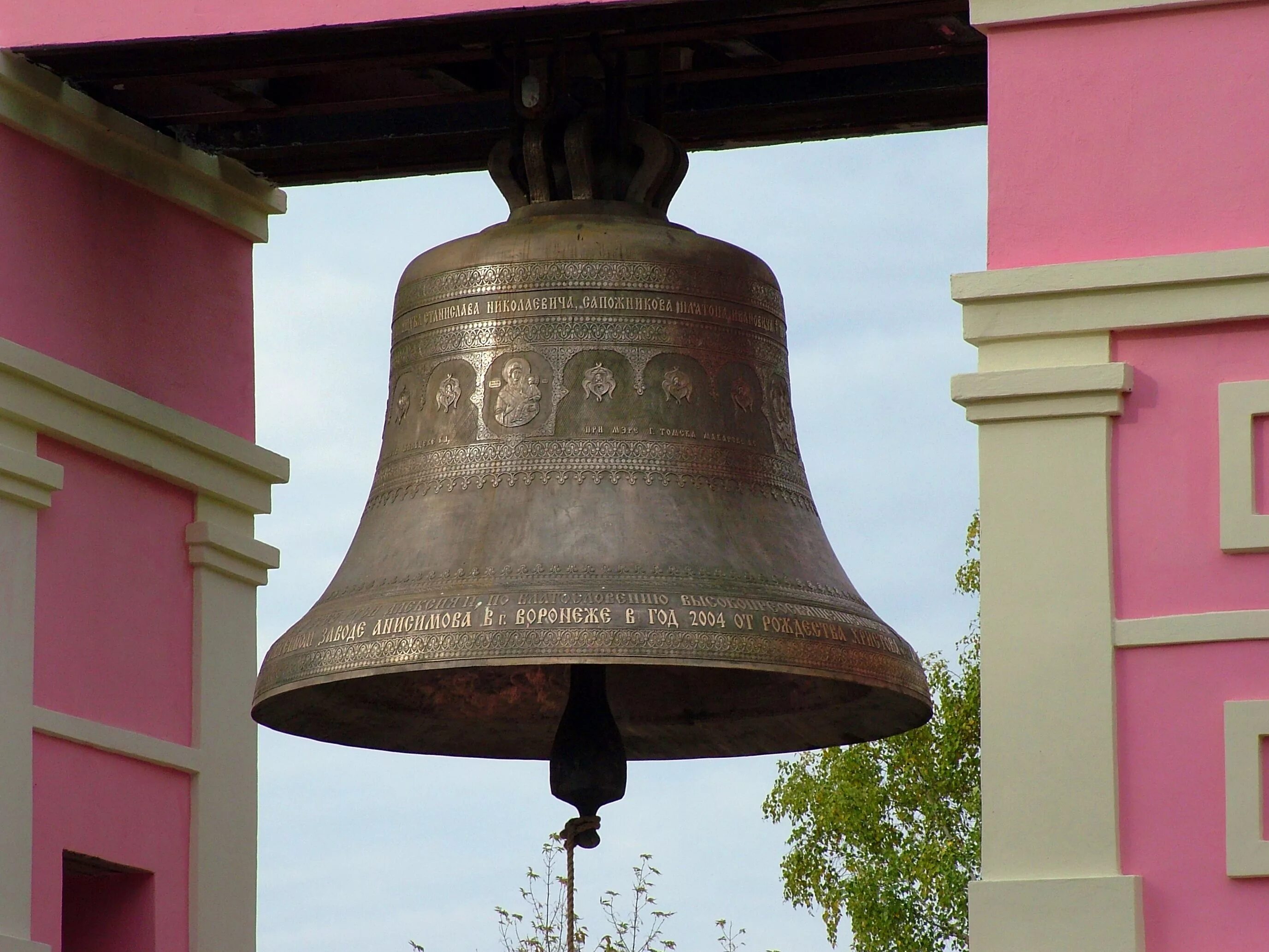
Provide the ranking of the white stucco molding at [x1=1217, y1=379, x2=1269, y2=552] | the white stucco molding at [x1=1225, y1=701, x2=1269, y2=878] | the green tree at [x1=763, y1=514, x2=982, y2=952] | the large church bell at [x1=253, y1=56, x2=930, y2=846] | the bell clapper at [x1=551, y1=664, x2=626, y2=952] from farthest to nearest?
1. the green tree at [x1=763, y1=514, x2=982, y2=952]
2. the bell clapper at [x1=551, y1=664, x2=626, y2=952]
3. the large church bell at [x1=253, y1=56, x2=930, y2=846]
4. the white stucco molding at [x1=1217, y1=379, x2=1269, y2=552]
5. the white stucco molding at [x1=1225, y1=701, x2=1269, y2=878]

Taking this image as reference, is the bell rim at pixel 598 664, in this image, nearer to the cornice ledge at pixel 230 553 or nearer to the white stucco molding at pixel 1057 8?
the cornice ledge at pixel 230 553

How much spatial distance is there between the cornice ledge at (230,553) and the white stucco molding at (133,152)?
699 mm

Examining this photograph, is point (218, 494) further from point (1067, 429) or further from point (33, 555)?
point (1067, 429)

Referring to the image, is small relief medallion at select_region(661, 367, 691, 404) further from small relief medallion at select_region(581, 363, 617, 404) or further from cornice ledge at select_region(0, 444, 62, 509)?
cornice ledge at select_region(0, 444, 62, 509)

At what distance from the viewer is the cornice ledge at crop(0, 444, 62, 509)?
18.7ft

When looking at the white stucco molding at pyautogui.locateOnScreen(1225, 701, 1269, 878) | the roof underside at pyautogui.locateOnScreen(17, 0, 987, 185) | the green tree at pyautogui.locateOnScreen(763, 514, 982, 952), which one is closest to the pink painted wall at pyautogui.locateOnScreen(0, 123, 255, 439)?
the roof underside at pyautogui.locateOnScreen(17, 0, 987, 185)

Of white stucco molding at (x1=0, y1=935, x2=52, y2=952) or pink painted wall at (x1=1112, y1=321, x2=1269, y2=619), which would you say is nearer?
pink painted wall at (x1=1112, y1=321, x2=1269, y2=619)

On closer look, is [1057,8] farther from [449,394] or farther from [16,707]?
[16,707]

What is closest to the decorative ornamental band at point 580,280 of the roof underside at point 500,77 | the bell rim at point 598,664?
the roof underside at point 500,77

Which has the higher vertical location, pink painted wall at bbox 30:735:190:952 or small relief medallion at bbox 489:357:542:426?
small relief medallion at bbox 489:357:542:426

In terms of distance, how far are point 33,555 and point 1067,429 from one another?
2082 mm

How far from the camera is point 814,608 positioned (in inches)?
202

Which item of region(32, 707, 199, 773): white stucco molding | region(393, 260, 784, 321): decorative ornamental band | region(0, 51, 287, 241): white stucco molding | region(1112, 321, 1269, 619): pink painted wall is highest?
region(0, 51, 287, 241): white stucco molding

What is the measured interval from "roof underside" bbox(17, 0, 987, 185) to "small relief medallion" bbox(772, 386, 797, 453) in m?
0.64
